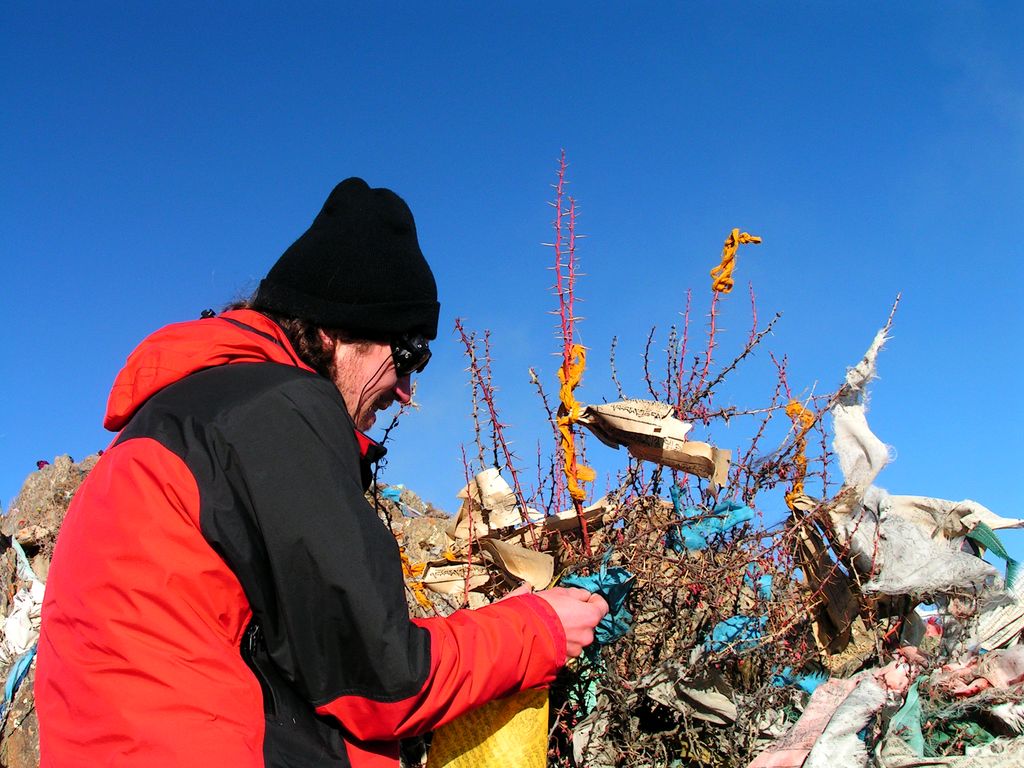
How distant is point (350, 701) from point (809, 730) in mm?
1121

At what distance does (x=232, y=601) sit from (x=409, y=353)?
2.01 feet

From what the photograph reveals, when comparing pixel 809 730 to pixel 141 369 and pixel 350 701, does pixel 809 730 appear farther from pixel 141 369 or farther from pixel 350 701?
pixel 141 369

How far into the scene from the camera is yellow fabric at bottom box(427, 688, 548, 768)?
1.71 metres

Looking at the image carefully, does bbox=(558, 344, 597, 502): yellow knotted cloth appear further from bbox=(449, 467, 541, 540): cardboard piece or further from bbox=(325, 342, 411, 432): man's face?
bbox=(325, 342, 411, 432): man's face

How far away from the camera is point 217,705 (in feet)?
4.13

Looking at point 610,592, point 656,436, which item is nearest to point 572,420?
point 656,436

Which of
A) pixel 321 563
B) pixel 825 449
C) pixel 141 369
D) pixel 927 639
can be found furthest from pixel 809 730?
pixel 141 369

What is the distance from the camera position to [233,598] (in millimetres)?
1316

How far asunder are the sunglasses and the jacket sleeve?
307 mm

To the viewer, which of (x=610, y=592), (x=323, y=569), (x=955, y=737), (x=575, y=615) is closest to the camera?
(x=323, y=569)

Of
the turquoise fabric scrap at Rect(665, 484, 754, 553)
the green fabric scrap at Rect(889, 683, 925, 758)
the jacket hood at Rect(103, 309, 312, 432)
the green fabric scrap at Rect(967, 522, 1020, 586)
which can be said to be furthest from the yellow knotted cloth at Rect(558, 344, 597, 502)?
the green fabric scrap at Rect(967, 522, 1020, 586)

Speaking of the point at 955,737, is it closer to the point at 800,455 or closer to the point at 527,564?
the point at 800,455

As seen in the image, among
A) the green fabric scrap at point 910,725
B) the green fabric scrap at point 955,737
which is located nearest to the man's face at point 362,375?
the green fabric scrap at point 910,725

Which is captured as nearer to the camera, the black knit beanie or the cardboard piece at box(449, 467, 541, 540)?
the black knit beanie
